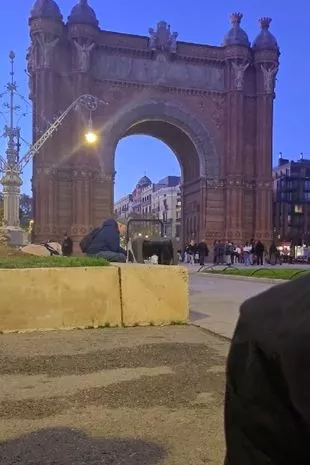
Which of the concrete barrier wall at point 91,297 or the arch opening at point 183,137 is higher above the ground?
the arch opening at point 183,137

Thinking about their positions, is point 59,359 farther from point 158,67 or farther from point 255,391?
point 158,67

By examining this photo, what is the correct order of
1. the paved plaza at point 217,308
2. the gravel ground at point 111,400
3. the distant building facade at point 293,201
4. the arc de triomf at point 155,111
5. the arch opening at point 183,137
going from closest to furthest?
the gravel ground at point 111,400
the paved plaza at point 217,308
the arc de triomf at point 155,111
the arch opening at point 183,137
the distant building facade at point 293,201

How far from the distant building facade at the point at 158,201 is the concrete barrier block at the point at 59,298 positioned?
98.9 meters

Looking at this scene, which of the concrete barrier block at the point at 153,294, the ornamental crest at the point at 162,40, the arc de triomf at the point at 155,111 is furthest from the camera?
the ornamental crest at the point at 162,40

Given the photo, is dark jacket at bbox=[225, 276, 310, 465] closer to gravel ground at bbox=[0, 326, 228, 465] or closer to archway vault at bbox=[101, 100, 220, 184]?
gravel ground at bbox=[0, 326, 228, 465]

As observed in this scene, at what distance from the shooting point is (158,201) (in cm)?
13312

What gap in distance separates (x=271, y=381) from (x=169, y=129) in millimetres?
48902

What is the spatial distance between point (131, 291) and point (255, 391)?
6.26m

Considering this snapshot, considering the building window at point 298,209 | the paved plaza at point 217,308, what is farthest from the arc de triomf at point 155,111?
the building window at point 298,209

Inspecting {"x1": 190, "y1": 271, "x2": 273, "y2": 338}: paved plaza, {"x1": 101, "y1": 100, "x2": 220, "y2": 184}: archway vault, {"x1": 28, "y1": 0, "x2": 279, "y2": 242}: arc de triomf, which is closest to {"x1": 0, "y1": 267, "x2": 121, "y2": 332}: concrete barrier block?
{"x1": 190, "y1": 271, "x2": 273, "y2": 338}: paved plaza

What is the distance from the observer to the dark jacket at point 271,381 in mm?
1229

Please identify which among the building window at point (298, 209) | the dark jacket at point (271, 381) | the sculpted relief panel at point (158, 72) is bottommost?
the dark jacket at point (271, 381)

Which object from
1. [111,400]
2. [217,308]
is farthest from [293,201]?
[111,400]

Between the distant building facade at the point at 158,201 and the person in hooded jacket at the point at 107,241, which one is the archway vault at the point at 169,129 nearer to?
the person in hooded jacket at the point at 107,241
